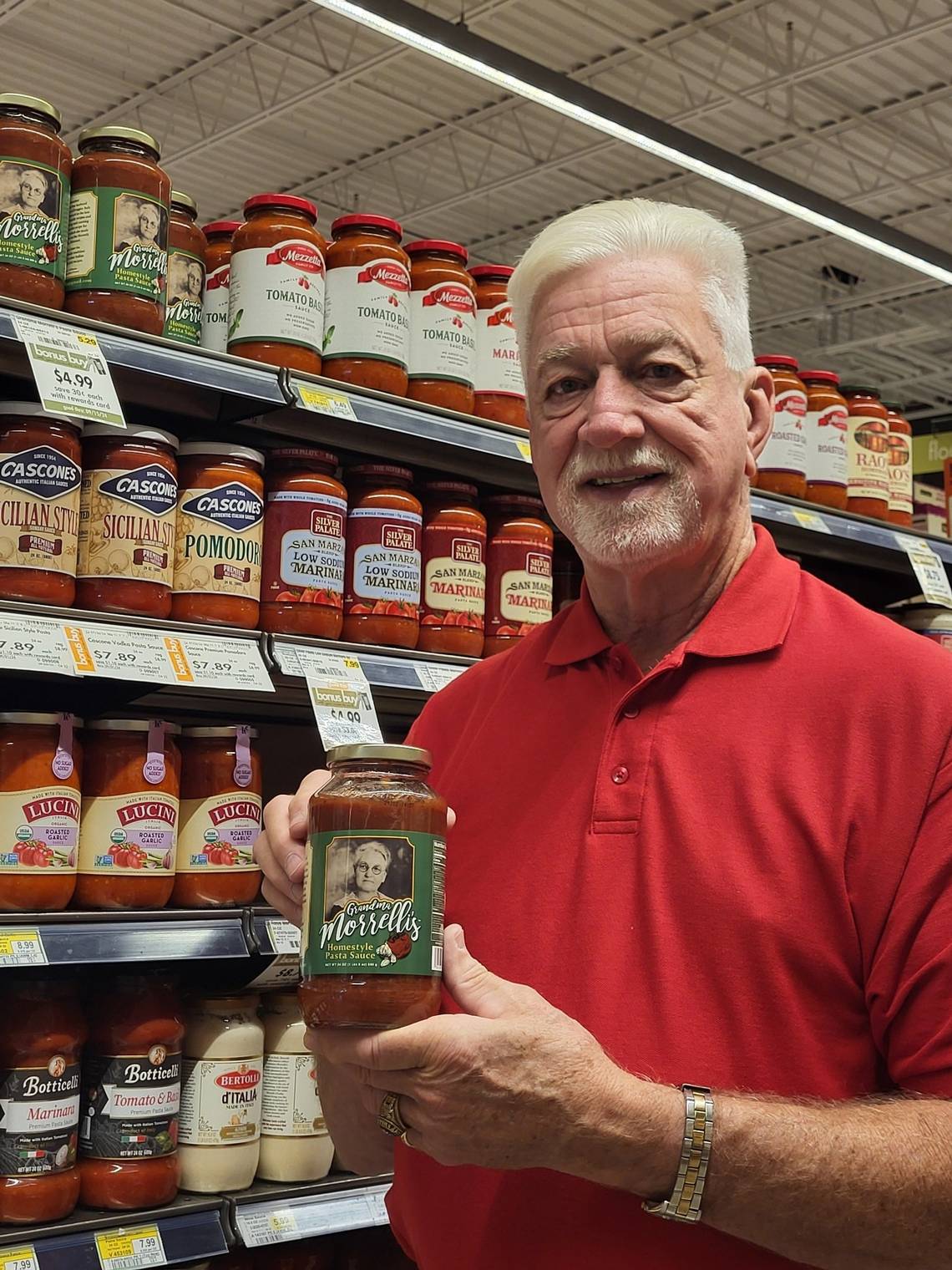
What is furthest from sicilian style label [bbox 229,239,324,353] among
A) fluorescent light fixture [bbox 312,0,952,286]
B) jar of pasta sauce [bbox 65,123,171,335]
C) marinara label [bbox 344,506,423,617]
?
fluorescent light fixture [bbox 312,0,952,286]

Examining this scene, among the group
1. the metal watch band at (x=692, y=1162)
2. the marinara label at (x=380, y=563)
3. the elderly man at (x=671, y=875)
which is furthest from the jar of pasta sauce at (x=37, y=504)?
the metal watch band at (x=692, y=1162)

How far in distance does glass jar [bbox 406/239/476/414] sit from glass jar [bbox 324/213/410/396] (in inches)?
2.2

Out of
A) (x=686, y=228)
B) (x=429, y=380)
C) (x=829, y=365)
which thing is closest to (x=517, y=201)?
(x=829, y=365)

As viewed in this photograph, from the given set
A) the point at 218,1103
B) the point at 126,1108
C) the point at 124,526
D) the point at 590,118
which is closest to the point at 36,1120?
the point at 126,1108

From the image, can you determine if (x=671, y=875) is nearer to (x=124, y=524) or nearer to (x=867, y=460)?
(x=124, y=524)

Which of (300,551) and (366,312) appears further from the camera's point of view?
(366,312)

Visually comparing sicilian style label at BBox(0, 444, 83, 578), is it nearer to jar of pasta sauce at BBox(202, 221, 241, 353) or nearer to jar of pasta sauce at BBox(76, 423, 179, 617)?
jar of pasta sauce at BBox(76, 423, 179, 617)

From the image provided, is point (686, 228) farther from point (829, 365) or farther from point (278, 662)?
point (829, 365)

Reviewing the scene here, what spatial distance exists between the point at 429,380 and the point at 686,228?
115 cm

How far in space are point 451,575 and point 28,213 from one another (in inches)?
35.8

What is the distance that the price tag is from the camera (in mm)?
2006

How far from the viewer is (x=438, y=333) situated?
2.62 meters

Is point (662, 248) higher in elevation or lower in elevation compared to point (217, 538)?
higher

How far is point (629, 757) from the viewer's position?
1388 mm
